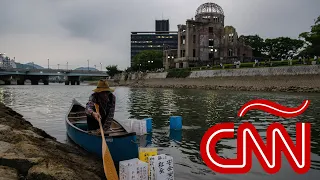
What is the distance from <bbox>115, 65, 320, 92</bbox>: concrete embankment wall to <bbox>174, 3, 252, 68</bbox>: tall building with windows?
16.5m

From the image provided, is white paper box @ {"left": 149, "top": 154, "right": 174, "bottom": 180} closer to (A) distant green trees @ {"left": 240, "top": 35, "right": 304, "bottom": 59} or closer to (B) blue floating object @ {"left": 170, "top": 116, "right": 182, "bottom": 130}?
(B) blue floating object @ {"left": 170, "top": 116, "right": 182, "bottom": 130}

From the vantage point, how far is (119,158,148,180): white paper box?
7.06m

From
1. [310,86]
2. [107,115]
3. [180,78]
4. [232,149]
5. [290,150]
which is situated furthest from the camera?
[180,78]

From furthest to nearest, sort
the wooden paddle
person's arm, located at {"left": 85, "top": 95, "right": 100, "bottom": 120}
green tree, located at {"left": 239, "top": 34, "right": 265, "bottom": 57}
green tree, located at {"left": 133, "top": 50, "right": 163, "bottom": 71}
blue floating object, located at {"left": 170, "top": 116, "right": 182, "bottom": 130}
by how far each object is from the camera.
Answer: green tree, located at {"left": 133, "top": 50, "right": 163, "bottom": 71} → green tree, located at {"left": 239, "top": 34, "right": 265, "bottom": 57} → blue floating object, located at {"left": 170, "top": 116, "right": 182, "bottom": 130} → person's arm, located at {"left": 85, "top": 95, "right": 100, "bottom": 120} → the wooden paddle

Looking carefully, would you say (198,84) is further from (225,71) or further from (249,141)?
(249,141)

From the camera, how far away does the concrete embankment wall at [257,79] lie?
174ft

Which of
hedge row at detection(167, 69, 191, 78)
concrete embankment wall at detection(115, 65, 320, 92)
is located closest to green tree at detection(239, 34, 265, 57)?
hedge row at detection(167, 69, 191, 78)

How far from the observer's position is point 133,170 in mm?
7090

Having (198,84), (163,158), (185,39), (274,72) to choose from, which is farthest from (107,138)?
(185,39)

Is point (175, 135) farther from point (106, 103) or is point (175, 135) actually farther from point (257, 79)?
point (257, 79)

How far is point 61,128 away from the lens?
1725cm

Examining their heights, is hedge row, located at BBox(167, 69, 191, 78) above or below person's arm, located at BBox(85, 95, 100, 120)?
above

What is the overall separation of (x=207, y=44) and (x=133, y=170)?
10551 cm

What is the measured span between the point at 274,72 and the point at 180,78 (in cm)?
3605
